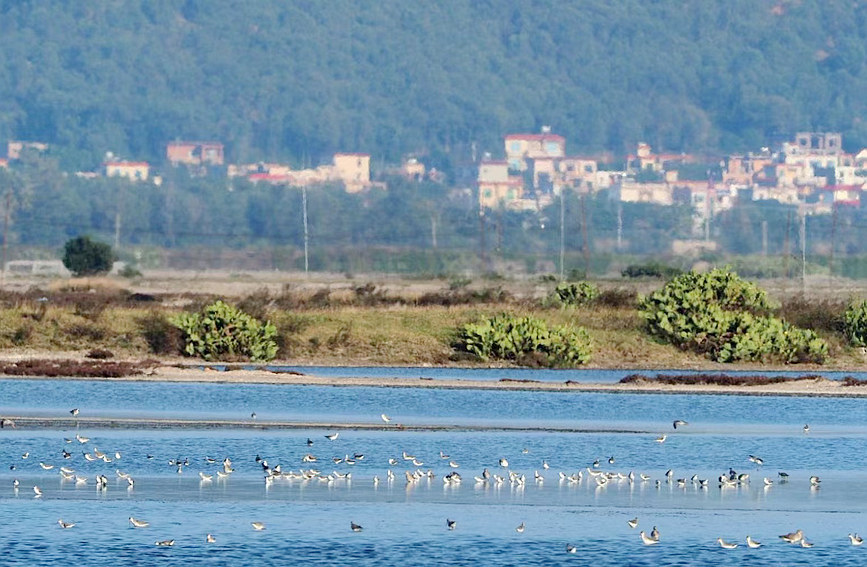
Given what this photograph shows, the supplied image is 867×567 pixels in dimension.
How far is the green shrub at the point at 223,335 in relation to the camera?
179 feet

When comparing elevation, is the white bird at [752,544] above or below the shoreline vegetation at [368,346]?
below

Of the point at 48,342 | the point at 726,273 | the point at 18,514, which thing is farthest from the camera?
the point at 726,273

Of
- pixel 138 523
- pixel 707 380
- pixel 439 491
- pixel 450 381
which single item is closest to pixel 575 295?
pixel 707 380

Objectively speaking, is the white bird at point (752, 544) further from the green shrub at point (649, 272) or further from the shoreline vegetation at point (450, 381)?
the green shrub at point (649, 272)

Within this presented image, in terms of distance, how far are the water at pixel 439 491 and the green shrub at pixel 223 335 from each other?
10.1m

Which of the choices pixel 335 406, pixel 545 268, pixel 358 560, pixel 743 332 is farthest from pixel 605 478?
pixel 545 268

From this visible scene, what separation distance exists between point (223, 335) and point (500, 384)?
399 inches

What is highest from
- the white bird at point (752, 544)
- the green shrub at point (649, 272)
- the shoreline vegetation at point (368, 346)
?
the green shrub at point (649, 272)

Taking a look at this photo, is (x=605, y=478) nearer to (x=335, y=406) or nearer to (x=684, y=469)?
(x=684, y=469)

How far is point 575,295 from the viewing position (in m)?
65.4

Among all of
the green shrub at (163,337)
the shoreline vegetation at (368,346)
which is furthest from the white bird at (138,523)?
the green shrub at (163,337)

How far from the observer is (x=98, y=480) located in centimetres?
2844

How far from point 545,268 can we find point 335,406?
A: 13037 cm

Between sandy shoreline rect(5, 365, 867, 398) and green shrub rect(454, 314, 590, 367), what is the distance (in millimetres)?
5539
